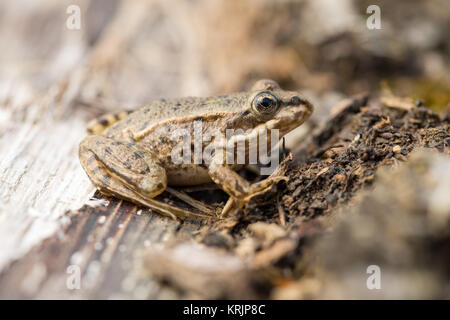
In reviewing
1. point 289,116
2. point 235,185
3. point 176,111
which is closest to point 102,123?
point 176,111

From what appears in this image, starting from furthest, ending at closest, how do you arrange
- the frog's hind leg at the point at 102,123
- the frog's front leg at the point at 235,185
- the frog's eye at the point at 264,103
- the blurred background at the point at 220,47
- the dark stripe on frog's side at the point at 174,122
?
the blurred background at the point at 220,47 → the frog's hind leg at the point at 102,123 → the dark stripe on frog's side at the point at 174,122 → the frog's eye at the point at 264,103 → the frog's front leg at the point at 235,185

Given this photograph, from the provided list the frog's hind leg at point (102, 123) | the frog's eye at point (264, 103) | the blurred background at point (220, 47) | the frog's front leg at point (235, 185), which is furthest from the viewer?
→ the blurred background at point (220, 47)

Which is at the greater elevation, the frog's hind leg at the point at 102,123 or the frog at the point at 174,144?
the frog's hind leg at the point at 102,123

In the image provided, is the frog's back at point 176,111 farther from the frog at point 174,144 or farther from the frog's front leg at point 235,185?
the frog's front leg at point 235,185

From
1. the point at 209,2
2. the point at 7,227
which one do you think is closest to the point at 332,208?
the point at 7,227

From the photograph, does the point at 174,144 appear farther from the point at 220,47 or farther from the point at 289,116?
the point at 220,47

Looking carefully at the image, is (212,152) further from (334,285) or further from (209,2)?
(209,2)

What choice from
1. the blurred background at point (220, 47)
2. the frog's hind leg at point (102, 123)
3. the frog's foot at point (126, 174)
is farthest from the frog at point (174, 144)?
the blurred background at point (220, 47)
